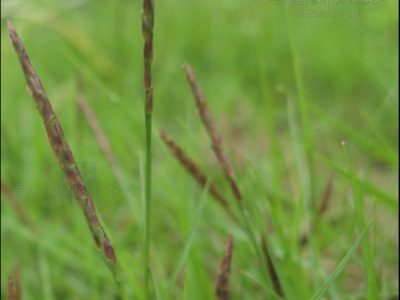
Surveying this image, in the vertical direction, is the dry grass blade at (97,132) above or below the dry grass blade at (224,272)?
above

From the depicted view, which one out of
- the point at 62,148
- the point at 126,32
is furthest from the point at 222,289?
the point at 126,32

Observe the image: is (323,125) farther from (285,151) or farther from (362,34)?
(362,34)

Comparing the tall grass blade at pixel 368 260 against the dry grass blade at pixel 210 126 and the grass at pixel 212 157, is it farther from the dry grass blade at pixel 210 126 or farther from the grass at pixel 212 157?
the dry grass blade at pixel 210 126

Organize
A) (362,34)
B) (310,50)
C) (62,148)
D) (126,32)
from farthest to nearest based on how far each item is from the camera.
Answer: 1. (126,32)
2. (310,50)
3. (362,34)
4. (62,148)

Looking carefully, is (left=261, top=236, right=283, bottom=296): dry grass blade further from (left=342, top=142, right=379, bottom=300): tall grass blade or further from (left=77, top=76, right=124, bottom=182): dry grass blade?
(left=77, top=76, right=124, bottom=182): dry grass blade

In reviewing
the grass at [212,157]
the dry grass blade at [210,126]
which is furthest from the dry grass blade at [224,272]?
the dry grass blade at [210,126]

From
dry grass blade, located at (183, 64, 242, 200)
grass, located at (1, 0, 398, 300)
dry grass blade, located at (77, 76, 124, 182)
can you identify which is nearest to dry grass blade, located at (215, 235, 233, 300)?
grass, located at (1, 0, 398, 300)
